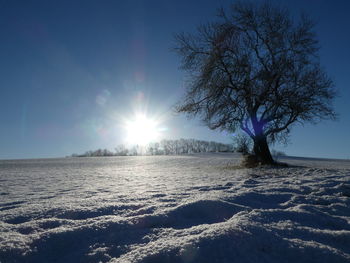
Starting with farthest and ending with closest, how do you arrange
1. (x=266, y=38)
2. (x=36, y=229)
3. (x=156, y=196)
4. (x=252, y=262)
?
(x=266, y=38) < (x=156, y=196) < (x=36, y=229) < (x=252, y=262)

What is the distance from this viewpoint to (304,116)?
10.4m

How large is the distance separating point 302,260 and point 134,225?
1.49m

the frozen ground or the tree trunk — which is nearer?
the frozen ground

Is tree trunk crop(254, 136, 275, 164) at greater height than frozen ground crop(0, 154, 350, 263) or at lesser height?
greater

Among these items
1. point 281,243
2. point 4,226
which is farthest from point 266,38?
point 4,226

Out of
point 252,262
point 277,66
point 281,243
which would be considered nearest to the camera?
point 252,262

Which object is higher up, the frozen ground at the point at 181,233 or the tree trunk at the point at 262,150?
the tree trunk at the point at 262,150

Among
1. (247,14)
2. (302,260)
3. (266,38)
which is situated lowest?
(302,260)

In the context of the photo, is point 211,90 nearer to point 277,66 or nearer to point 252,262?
point 277,66

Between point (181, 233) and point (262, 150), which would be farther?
point (262, 150)

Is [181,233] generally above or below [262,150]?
below

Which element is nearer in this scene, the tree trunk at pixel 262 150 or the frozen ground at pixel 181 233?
the frozen ground at pixel 181 233

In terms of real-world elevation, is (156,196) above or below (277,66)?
below

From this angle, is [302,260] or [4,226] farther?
[4,226]
